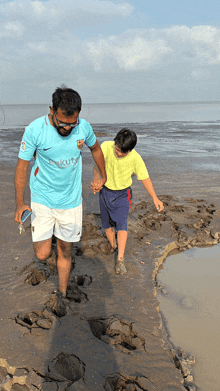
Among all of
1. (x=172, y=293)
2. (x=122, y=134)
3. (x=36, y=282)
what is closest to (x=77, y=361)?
(x=36, y=282)

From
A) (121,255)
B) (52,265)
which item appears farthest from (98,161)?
(52,265)

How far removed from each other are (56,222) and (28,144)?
0.85 metres

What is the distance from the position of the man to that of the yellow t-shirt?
0.51 metres

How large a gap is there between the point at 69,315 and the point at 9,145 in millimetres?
12978

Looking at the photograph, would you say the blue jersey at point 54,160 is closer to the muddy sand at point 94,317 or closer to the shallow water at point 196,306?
the muddy sand at point 94,317

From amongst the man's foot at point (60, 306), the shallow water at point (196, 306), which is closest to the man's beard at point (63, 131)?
the man's foot at point (60, 306)

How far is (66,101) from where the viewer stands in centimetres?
229

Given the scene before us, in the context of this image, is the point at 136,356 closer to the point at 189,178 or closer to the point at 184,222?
the point at 184,222

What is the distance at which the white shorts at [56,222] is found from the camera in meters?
2.76

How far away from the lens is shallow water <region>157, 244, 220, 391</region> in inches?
97.6

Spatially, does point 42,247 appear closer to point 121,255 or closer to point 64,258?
point 64,258

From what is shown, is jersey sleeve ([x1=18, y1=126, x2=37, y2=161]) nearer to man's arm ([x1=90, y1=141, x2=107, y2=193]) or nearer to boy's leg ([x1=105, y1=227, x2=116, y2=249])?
man's arm ([x1=90, y1=141, x2=107, y2=193])

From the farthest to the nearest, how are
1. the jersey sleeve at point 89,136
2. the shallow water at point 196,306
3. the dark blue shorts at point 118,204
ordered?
the dark blue shorts at point 118,204 < the jersey sleeve at point 89,136 < the shallow water at point 196,306

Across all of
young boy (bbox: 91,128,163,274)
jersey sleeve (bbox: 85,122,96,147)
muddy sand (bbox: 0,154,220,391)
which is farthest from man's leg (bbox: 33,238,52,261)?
jersey sleeve (bbox: 85,122,96,147)
